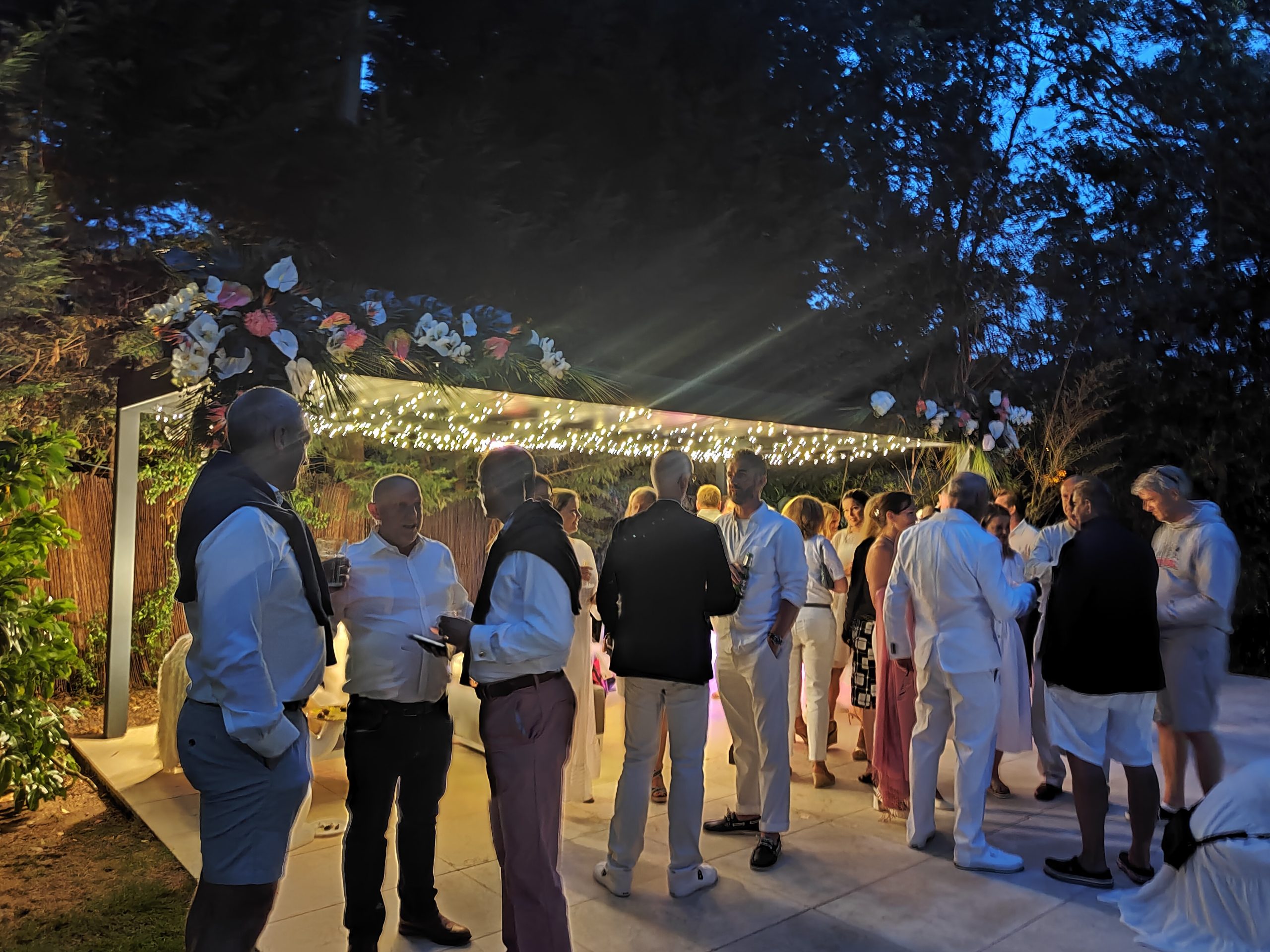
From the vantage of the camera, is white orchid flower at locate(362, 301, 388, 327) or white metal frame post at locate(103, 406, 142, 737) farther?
white metal frame post at locate(103, 406, 142, 737)

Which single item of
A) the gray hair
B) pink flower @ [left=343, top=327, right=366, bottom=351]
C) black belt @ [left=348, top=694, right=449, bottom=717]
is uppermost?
pink flower @ [left=343, top=327, right=366, bottom=351]

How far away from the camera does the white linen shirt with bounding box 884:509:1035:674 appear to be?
4.11 metres

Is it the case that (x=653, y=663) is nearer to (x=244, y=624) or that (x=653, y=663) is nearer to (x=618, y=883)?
(x=618, y=883)

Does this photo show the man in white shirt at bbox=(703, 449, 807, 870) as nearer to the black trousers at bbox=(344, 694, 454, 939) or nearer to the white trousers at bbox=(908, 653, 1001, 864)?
the white trousers at bbox=(908, 653, 1001, 864)

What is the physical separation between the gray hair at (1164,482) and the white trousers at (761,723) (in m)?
2.15

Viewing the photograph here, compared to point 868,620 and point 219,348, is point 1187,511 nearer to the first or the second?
point 868,620

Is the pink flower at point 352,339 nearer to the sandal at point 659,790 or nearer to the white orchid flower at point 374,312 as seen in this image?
the white orchid flower at point 374,312

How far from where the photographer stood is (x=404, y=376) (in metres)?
4.56

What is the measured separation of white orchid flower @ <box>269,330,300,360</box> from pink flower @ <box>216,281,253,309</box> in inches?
7.1

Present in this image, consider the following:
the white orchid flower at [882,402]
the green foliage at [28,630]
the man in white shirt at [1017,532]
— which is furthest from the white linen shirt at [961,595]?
the green foliage at [28,630]

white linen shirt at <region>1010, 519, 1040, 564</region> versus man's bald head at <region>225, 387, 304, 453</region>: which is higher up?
man's bald head at <region>225, 387, 304, 453</region>

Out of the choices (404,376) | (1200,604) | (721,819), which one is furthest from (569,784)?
(1200,604)

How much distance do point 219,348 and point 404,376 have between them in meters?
1.02

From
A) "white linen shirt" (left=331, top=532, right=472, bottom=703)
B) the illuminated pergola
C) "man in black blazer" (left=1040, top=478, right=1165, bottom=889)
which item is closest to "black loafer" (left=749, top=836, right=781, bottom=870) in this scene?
"man in black blazer" (left=1040, top=478, right=1165, bottom=889)
